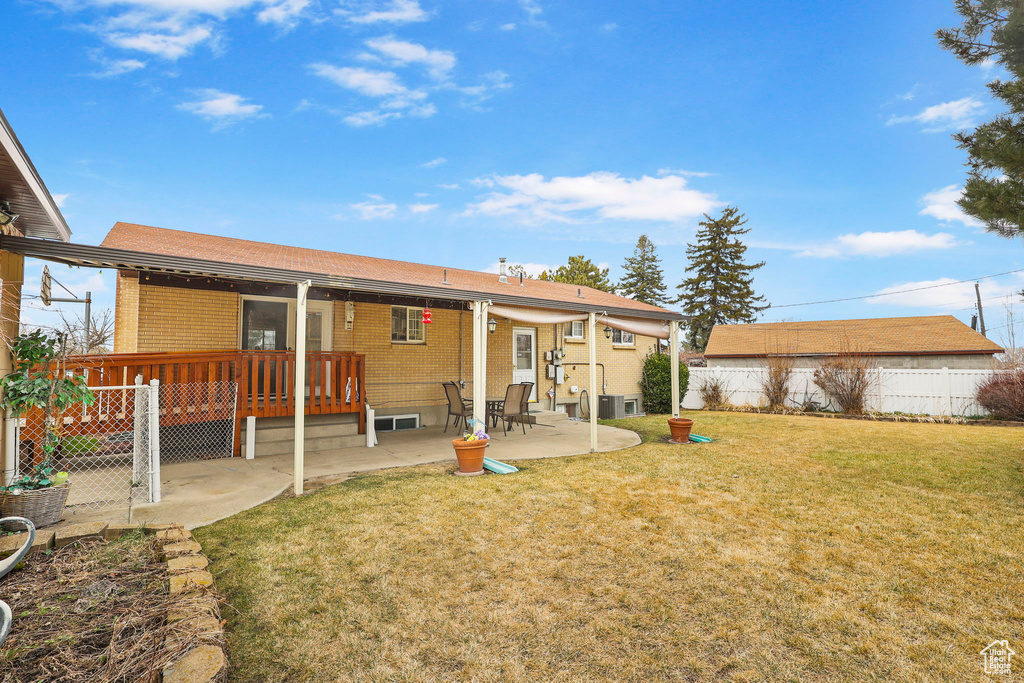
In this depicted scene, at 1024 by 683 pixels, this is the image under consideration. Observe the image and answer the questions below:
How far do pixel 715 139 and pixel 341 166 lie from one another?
12.6 metres

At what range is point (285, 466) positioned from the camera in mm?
6656

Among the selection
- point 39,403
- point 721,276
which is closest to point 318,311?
point 39,403

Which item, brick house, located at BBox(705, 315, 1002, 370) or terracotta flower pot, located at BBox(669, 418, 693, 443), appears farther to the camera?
brick house, located at BBox(705, 315, 1002, 370)

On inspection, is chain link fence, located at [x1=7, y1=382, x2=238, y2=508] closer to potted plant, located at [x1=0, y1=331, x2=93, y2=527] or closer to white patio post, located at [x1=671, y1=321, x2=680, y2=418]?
potted plant, located at [x1=0, y1=331, x2=93, y2=527]

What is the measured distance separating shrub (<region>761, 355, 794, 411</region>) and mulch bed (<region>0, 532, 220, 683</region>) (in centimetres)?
1569

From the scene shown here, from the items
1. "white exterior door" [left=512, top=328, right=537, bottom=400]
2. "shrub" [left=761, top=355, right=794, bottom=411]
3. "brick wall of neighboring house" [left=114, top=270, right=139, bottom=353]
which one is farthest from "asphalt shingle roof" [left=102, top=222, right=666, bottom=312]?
"shrub" [left=761, top=355, right=794, bottom=411]

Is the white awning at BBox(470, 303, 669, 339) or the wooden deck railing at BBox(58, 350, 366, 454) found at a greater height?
the white awning at BBox(470, 303, 669, 339)

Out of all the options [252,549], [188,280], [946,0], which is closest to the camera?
[252,549]

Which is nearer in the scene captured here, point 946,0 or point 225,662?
point 225,662

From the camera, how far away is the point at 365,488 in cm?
552

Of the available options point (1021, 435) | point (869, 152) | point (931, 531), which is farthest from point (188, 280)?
point (869, 152)

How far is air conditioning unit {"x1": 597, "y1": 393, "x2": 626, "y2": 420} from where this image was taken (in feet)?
43.4

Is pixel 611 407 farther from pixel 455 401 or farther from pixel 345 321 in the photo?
pixel 345 321

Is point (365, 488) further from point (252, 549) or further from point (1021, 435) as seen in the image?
point (1021, 435)
